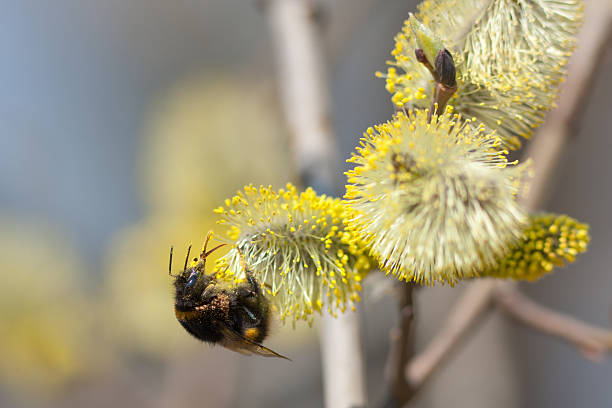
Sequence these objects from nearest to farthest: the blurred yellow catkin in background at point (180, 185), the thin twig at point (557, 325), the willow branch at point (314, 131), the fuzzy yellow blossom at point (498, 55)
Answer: the fuzzy yellow blossom at point (498, 55) < the willow branch at point (314, 131) < the thin twig at point (557, 325) < the blurred yellow catkin in background at point (180, 185)

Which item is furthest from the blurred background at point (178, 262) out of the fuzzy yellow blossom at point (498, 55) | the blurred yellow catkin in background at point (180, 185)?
the fuzzy yellow blossom at point (498, 55)

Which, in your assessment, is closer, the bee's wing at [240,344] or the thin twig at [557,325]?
the bee's wing at [240,344]

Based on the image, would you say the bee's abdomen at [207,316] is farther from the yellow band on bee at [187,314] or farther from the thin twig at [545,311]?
the thin twig at [545,311]

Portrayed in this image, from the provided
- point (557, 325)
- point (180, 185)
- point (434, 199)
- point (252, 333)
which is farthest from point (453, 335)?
point (180, 185)

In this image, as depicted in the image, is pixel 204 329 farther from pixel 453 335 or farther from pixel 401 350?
pixel 453 335

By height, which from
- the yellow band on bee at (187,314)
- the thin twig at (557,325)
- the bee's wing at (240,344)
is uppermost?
the yellow band on bee at (187,314)

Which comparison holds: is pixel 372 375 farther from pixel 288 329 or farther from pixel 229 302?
pixel 229 302

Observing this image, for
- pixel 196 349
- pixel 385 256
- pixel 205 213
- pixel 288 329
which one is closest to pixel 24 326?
pixel 196 349
